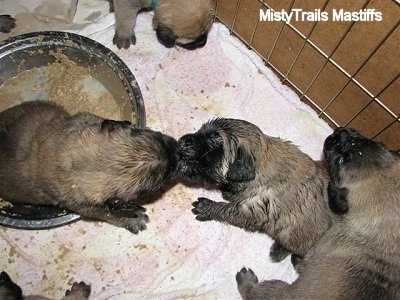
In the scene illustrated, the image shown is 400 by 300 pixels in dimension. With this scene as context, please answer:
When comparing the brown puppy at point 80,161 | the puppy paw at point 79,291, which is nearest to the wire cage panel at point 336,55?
the brown puppy at point 80,161

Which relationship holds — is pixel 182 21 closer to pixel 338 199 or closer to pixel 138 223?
pixel 138 223

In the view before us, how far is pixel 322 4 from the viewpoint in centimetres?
378

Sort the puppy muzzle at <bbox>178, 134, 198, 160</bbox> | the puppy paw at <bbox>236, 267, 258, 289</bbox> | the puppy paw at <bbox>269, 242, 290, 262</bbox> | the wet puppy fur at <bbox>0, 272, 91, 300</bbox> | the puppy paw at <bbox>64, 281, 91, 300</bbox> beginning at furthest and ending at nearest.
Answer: the puppy paw at <bbox>269, 242, 290, 262</bbox> → the puppy paw at <bbox>236, 267, 258, 289</bbox> → the puppy paw at <bbox>64, 281, 91, 300</bbox> → the wet puppy fur at <bbox>0, 272, 91, 300</bbox> → the puppy muzzle at <bbox>178, 134, 198, 160</bbox>

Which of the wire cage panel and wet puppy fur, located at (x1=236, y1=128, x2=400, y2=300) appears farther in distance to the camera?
the wire cage panel

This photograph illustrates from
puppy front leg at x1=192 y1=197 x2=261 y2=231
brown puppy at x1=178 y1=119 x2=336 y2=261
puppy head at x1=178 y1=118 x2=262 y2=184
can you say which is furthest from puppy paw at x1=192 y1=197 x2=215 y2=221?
puppy head at x1=178 y1=118 x2=262 y2=184

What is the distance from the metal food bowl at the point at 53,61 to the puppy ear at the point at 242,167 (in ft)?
3.40

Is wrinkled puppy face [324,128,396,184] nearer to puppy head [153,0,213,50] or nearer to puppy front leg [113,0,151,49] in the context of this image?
puppy head [153,0,213,50]

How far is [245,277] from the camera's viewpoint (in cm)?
439

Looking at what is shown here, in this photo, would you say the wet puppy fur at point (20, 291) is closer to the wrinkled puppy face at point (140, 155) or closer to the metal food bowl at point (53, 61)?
the metal food bowl at point (53, 61)

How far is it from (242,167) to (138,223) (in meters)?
1.39

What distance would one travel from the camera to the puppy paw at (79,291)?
4184mm

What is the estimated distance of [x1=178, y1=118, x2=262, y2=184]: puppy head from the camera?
3602 mm

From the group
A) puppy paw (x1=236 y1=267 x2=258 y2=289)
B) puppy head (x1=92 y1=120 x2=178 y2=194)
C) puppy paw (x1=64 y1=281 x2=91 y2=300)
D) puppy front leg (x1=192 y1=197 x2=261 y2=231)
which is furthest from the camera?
puppy paw (x1=236 y1=267 x2=258 y2=289)

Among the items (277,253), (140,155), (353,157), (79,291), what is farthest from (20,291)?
(353,157)
